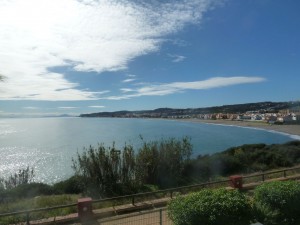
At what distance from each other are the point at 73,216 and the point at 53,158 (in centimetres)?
3463

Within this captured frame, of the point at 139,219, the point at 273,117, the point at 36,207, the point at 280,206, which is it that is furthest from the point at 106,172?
the point at 273,117

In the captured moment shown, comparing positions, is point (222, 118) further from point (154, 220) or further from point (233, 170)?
point (154, 220)

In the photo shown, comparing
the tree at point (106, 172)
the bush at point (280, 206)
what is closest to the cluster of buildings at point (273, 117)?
the tree at point (106, 172)

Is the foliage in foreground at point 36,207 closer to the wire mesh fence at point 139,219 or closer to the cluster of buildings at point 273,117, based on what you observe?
the wire mesh fence at point 139,219

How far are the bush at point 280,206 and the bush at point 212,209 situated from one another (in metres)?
0.78

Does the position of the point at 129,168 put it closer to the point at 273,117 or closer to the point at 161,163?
the point at 161,163

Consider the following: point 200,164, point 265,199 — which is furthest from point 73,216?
point 200,164

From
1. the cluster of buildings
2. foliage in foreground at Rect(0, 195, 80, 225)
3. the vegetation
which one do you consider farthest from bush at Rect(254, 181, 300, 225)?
the cluster of buildings

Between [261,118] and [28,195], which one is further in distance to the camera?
[261,118]

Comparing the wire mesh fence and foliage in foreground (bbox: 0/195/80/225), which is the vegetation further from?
the wire mesh fence

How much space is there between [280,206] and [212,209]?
1959 mm

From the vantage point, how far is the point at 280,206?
766cm

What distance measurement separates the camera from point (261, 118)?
154 metres

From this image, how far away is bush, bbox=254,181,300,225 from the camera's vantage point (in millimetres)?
7617
